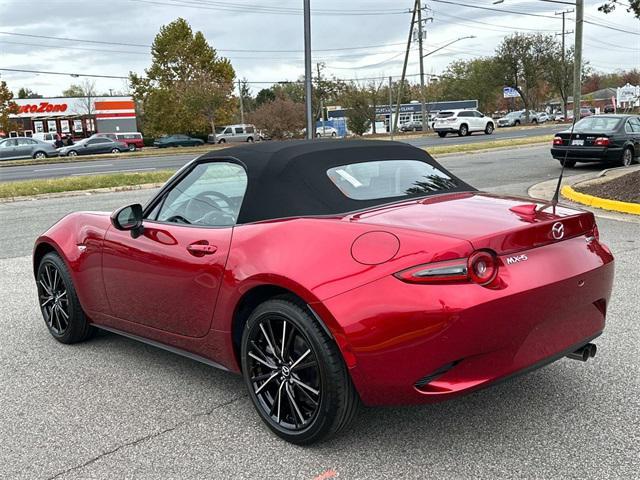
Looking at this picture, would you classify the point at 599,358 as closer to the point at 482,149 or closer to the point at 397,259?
the point at 397,259

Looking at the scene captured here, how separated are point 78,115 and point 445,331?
7498 cm

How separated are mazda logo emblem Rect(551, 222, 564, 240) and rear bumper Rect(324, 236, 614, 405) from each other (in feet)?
0.61

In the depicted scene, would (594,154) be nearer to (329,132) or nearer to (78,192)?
(78,192)

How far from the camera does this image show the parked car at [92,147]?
42.1 metres

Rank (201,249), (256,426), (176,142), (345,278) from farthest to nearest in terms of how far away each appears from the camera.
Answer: (176,142)
(201,249)
(256,426)
(345,278)

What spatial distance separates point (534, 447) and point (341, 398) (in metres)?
0.92

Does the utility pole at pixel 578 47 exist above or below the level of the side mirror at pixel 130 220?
above

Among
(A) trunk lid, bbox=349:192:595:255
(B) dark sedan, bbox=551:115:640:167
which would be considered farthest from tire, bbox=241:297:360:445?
(B) dark sedan, bbox=551:115:640:167

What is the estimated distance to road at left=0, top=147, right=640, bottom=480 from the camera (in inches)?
115

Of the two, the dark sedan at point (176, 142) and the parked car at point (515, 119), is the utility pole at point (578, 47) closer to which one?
the dark sedan at point (176, 142)

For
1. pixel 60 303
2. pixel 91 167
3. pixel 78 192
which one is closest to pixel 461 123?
pixel 91 167

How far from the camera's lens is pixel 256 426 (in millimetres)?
3381

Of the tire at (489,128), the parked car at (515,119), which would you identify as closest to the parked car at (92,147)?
the tire at (489,128)

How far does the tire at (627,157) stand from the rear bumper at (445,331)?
15242mm
